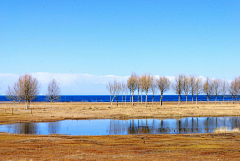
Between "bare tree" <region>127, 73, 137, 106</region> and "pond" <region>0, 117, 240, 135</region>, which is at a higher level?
"bare tree" <region>127, 73, 137, 106</region>

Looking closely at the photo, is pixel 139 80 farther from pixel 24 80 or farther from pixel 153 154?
pixel 153 154

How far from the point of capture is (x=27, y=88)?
73.0 m

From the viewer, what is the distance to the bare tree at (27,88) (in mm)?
72438

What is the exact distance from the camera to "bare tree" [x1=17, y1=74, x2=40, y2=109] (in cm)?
7244

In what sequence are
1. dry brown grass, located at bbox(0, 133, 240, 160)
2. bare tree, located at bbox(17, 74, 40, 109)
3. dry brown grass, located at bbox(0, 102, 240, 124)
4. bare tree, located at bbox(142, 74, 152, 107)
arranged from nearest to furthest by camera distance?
dry brown grass, located at bbox(0, 133, 240, 160) → dry brown grass, located at bbox(0, 102, 240, 124) → bare tree, located at bbox(17, 74, 40, 109) → bare tree, located at bbox(142, 74, 152, 107)

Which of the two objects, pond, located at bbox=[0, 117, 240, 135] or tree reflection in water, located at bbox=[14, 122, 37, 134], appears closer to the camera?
tree reflection in water, located at bbox=[14, 122, 37, 134]

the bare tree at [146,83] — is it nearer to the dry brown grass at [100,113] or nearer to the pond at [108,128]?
the dry brown grass at [100,113]

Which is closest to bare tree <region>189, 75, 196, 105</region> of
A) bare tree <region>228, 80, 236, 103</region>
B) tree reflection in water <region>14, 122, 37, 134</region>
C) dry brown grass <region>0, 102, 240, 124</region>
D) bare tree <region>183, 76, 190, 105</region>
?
bare tree <region>183, 76, 190, 105</region>

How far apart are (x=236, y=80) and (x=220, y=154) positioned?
10011 cm

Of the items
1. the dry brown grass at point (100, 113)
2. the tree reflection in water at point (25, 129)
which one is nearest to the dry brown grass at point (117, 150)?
the tree reflection in water at point (25, 129)

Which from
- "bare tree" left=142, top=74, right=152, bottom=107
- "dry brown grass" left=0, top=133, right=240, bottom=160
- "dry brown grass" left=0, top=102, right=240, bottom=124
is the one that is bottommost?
"dry brown grass" left=0, top=102, right=240, bottom=124

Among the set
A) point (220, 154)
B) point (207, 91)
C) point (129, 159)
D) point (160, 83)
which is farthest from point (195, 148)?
point (207, 91)

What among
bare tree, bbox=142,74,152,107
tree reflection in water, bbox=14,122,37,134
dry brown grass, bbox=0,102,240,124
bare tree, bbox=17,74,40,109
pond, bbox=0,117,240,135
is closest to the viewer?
tree reflection in water, bbox=14,122,37,134

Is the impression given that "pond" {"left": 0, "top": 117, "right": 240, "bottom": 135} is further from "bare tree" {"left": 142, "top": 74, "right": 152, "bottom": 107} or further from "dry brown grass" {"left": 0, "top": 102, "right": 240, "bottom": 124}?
"bare tree" {"left": 142, "top": 74, "right": 152, "bottom": 107}
